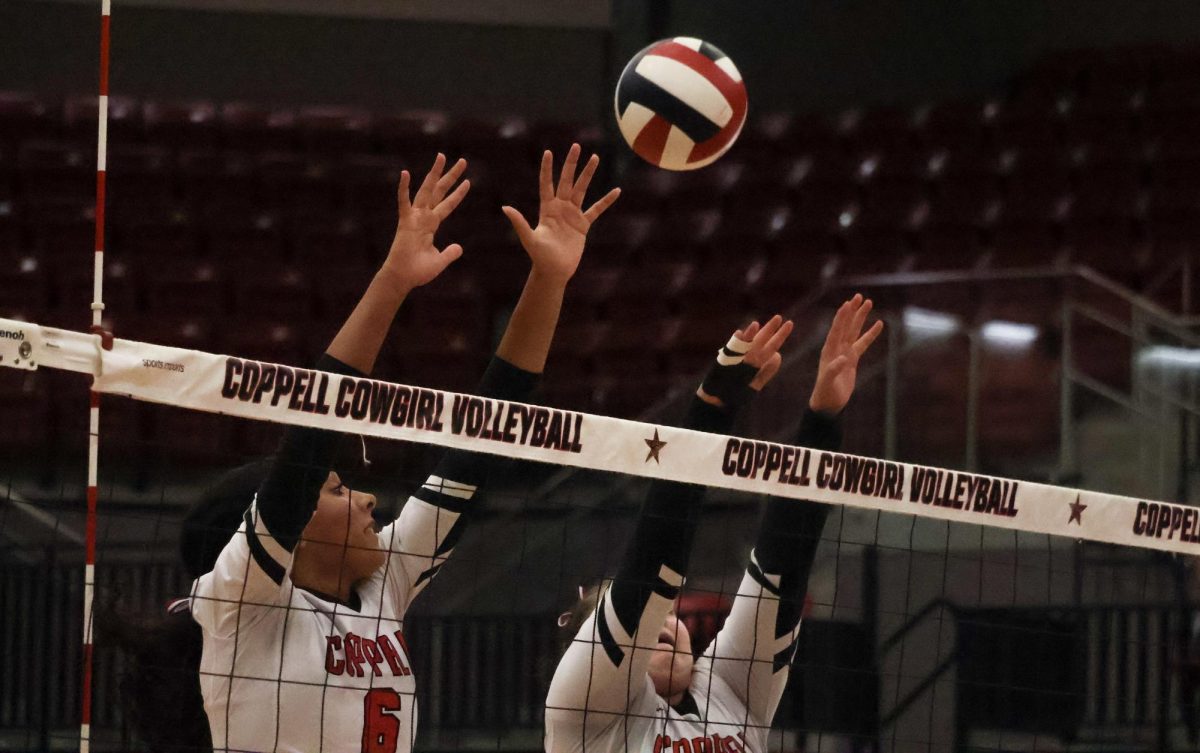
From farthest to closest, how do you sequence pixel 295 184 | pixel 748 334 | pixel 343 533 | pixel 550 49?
1. pixel 550 49
2. pixel 295 184
3. pixel 748 334
4. pixel 343 533

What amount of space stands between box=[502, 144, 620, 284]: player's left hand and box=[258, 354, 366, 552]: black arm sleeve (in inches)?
26.2

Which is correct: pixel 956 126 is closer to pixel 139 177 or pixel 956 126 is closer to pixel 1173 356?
pixel 1173 356

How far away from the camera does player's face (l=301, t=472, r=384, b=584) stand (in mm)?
3354

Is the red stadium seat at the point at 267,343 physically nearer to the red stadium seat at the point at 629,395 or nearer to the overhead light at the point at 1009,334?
the red stadium seat at the point at 629,395

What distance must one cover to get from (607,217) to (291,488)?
357 inches

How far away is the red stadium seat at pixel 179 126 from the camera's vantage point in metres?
12.0

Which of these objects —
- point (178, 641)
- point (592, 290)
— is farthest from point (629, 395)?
point (178, 641)

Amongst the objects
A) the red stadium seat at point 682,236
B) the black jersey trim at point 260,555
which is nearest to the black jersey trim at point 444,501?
the black jersey trim at point 260,555

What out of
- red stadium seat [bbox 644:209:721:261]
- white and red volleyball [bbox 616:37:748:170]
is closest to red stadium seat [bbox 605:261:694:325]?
red stadium seat [bbox 644:209:721:261]

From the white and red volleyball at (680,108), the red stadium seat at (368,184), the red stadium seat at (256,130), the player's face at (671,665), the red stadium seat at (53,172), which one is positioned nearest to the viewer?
the player's face at (671,665)

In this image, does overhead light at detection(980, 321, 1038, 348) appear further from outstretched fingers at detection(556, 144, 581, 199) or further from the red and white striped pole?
the red and white striped pole

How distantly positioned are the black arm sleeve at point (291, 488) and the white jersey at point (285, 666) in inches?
1.2

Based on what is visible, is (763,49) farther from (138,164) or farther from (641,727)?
(641,727)

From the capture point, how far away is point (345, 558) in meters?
3.41
